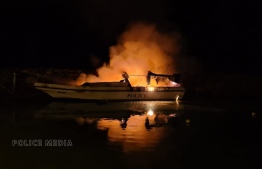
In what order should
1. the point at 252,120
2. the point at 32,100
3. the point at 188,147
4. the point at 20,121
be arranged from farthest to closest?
the point at 32,100, the point at 252,120, the point at 20,121, the point at 188,147

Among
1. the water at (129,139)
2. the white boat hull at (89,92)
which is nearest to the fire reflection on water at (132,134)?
the water at (129,139)

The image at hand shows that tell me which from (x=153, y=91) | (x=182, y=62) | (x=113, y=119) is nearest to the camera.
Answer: (x=113, y=119)

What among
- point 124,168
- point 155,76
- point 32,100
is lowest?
point 124,168

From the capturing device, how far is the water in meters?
12.2

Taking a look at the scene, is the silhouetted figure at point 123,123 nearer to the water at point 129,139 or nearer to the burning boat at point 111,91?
the water at point 129,139

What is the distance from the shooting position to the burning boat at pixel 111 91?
106 feet

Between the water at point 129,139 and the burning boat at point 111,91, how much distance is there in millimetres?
6803

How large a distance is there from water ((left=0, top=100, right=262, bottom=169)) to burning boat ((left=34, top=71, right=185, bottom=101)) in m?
6.80

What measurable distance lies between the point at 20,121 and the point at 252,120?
13.6 meters

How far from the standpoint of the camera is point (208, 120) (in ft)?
75.1

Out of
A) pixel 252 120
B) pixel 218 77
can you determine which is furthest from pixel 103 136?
→ pixel 218 77

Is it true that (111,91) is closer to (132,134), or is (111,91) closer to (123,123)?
(123,123)

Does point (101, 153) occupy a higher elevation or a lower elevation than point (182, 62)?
lower

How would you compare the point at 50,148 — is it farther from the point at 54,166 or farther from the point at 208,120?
the point at 208,120
